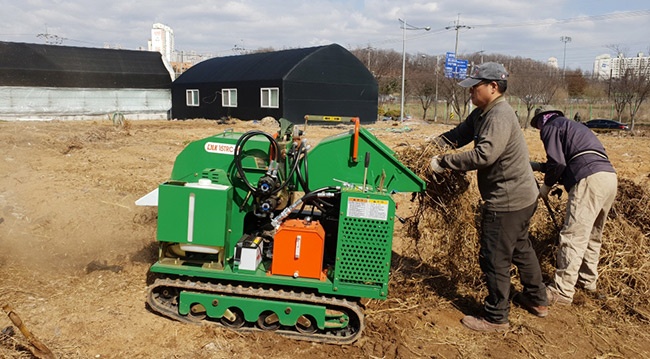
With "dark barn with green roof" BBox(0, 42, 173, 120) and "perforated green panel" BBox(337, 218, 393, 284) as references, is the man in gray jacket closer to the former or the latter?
"perforated green panel" BBox(337, 218, 393, 284)

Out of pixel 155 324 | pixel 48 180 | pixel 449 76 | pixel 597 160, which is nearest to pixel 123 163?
pixel 48 180

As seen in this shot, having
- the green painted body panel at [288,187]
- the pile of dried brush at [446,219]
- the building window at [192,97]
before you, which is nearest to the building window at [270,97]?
the building window at [192,97]

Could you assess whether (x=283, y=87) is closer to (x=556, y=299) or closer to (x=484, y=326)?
(x=556, y=299)

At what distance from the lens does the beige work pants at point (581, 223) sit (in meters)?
4.96

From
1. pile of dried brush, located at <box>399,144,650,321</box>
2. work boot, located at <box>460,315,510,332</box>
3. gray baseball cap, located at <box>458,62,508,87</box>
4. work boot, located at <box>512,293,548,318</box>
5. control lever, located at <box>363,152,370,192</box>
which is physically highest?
gray baseball cap, located at <box>458,62,508,87</box>

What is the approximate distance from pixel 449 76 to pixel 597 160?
35.7 meters

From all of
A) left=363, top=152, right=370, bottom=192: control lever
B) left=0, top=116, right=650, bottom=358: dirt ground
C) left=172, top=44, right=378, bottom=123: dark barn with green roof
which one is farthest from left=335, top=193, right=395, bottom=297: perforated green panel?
left=172, top=44, right=378, bottom=123: dark barn with green roof

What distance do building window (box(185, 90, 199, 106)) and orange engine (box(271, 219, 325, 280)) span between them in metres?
31.2

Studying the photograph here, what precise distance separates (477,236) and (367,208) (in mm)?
1820

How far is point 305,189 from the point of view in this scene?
4.47 meters

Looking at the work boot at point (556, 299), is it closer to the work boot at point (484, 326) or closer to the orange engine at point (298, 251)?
the work boot at point (484, 326)

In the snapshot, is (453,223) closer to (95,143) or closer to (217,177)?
(217,177)

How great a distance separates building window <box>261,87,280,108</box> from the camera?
2881cm

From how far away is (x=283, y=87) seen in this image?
92.9 ft
